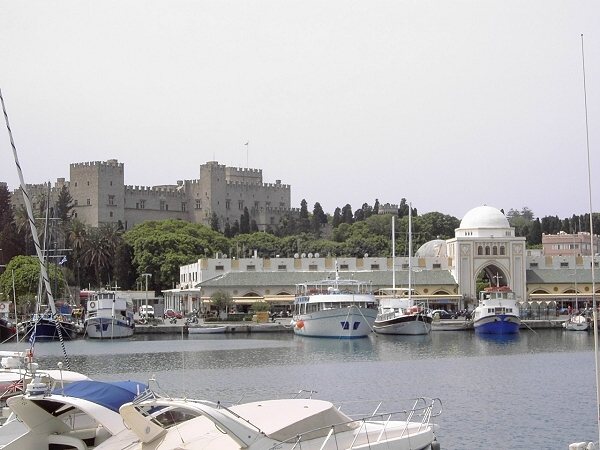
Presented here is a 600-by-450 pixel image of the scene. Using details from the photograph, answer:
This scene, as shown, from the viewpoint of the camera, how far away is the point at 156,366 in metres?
54.6

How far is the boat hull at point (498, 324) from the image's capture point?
83062 millimetres

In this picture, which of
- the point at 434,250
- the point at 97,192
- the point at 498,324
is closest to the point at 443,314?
the point at 498,324

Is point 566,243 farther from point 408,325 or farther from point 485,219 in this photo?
point 408,325

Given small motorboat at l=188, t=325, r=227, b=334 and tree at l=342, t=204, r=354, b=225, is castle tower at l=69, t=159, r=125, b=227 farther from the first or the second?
small motorboat at l=188, t=325, r=227, b=334

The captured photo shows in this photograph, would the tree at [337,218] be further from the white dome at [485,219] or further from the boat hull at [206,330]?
the boat hull at [206,330]

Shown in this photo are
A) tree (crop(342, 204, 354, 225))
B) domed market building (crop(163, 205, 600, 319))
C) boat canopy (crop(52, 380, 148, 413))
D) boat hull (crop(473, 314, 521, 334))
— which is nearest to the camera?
boat canopy (crop(52, 380, 148, 413))

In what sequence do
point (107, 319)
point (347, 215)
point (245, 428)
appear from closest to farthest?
point (245, 428) → point (107, 319) → point (347, 215)

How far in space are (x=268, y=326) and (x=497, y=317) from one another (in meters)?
18.3

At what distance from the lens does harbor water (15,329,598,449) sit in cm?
3328

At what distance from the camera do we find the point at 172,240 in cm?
12800

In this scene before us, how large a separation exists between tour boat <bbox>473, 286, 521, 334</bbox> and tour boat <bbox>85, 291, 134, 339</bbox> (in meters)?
26.6

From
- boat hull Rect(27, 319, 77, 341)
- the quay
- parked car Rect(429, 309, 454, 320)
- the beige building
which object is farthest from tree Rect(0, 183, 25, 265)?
the beige building

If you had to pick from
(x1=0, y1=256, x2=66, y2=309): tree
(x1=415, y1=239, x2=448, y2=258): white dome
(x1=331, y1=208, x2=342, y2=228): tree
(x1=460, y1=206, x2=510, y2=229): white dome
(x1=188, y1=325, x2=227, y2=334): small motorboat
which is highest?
(x1=331, y1=208, x2=342, y2=228): tree

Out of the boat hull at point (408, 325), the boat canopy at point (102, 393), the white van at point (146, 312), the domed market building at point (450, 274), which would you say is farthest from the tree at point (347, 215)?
the boat canopy at point (102, 393)
